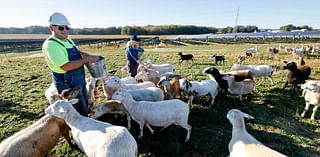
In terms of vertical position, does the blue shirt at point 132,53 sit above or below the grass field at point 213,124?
above

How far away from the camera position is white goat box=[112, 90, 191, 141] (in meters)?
6.47

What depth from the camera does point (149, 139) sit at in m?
6.67

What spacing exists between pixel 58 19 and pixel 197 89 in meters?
5.53

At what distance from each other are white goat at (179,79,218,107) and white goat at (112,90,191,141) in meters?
2.50

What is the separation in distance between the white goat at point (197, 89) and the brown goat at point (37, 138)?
4.25 meters

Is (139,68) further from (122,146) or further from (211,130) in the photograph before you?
(122,146)

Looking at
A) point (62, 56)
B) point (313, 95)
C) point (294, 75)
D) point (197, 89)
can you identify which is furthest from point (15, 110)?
point (294, 75)

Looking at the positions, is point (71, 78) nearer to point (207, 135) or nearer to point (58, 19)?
point (58, 19)

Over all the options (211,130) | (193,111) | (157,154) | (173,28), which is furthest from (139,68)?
(173,28)

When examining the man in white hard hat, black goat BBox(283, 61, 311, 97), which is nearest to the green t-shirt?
the man in white hard hat

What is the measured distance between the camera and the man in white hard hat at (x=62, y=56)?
16.1ft

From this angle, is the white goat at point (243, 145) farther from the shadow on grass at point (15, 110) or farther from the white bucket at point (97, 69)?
the shadow on grass at point (15, 110)

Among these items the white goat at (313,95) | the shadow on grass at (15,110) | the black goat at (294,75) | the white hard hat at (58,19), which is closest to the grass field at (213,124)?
the shadow on grass at (15,110)

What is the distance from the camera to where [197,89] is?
30.7 feet
